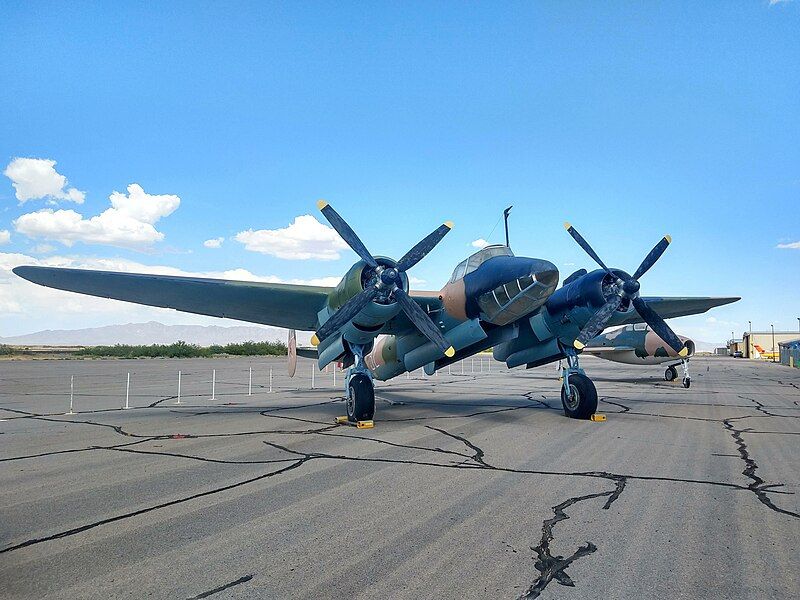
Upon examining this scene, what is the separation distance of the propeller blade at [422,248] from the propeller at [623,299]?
3.95m

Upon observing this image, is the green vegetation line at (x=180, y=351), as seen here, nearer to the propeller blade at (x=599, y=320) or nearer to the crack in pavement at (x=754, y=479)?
the propeller blade at (x=599, y=320)

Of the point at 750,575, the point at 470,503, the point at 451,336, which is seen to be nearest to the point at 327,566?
the point at 470,503

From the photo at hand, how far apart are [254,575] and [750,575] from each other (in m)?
3.88

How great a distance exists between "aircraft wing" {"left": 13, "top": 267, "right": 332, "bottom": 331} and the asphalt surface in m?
3.30

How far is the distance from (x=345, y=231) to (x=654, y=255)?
333 inches

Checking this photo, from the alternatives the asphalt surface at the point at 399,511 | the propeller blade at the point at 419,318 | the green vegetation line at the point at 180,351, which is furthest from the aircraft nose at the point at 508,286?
the green vegetation line at the point at 180,351

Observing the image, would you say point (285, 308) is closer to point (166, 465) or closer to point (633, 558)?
point (166, 465)

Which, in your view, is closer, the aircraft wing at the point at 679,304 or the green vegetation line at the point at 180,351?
the aircraft wing at the point at 679,304

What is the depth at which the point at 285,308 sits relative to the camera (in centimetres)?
1462

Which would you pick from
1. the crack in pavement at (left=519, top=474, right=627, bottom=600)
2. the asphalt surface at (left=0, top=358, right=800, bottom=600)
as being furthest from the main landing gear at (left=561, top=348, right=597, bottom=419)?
the crack in pavement at (left=519, top=474, right=627, bottom=600)

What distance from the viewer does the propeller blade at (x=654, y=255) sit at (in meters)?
14.4

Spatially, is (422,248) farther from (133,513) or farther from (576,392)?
(133,513)

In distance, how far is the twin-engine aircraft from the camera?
12000 millimetres

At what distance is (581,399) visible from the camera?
45.6 feet
